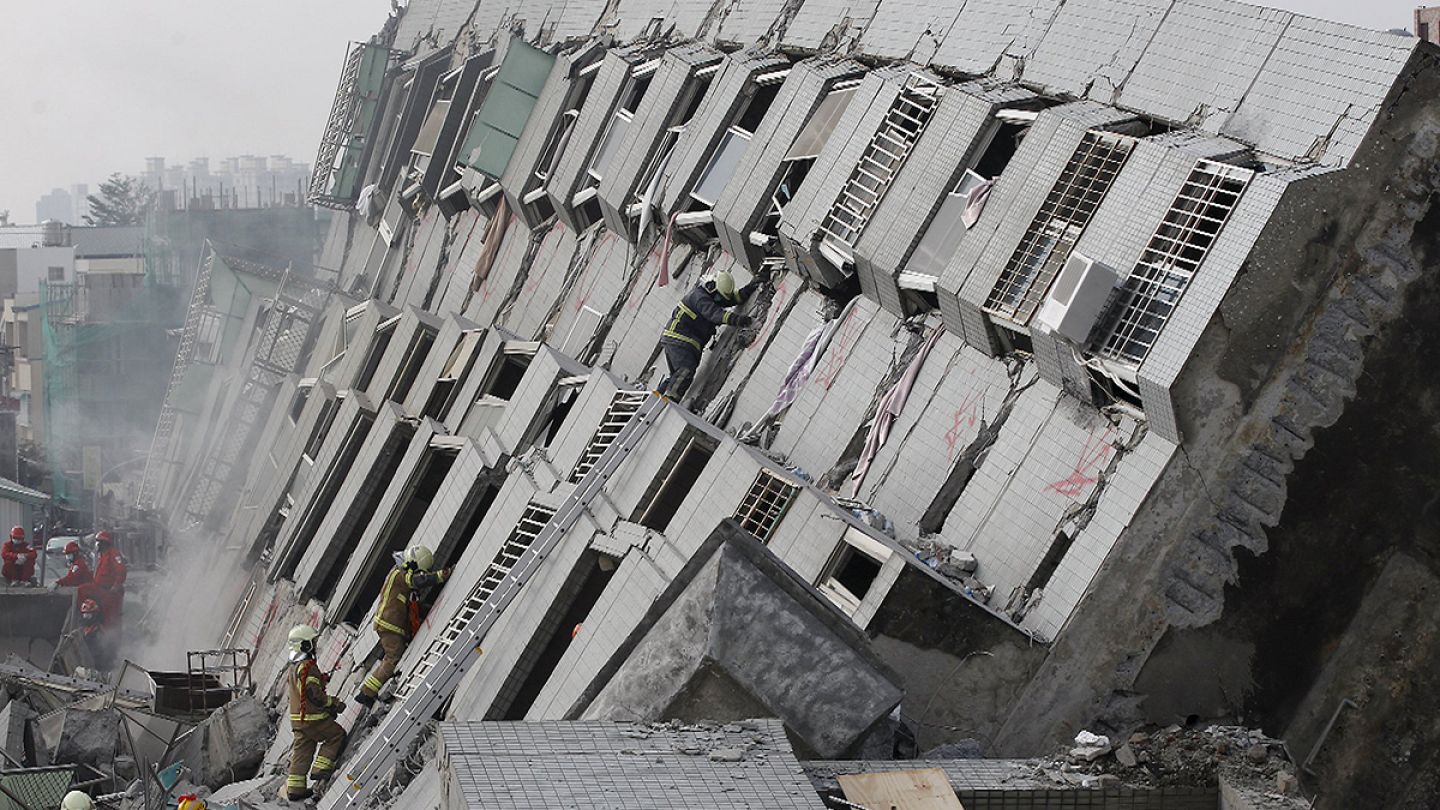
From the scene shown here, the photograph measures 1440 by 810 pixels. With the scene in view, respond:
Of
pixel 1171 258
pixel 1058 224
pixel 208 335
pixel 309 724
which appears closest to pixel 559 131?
pixel 309 724

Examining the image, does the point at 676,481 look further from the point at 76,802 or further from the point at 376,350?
the point at 376,350

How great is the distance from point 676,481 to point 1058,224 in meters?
3.44

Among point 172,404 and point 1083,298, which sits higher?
point 1083,298

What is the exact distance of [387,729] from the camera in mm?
13156

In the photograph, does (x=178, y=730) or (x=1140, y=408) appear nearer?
(x=1140, y=408)

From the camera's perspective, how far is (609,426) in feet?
47.1

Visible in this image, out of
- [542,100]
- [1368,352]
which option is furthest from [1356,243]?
[542,100]

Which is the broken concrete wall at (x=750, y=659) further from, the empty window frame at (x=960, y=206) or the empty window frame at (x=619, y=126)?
the empty window frame at (x=619, y=126)

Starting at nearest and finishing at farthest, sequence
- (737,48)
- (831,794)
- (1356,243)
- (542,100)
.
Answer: (831,794)
(1356,243)
(737,48)
(542,100)

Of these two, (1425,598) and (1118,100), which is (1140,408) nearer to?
(1425,598)

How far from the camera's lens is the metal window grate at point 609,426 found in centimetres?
→ 1423

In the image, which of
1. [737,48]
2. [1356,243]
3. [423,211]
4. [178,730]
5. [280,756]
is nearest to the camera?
[1356,243]

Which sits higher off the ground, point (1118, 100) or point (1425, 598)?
point (1118, 100)

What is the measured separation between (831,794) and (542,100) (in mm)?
18399
